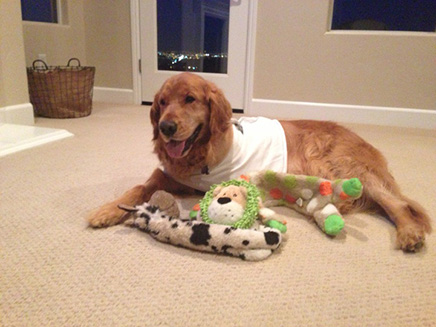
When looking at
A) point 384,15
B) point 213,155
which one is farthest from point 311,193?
point 384,15

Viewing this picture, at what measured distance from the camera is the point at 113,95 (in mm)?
3975

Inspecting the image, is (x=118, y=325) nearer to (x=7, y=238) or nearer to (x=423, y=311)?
(x=7, y=238)

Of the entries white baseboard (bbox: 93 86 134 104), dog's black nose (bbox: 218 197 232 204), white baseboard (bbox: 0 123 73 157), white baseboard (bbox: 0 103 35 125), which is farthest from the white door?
dog's black nose (bbox: 218 197 232 204)

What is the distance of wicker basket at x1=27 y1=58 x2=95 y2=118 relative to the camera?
9.62ft

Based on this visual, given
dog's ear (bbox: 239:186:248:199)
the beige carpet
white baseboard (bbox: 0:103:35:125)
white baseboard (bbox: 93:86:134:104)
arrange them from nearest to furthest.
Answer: the beige carpet
dog's ear (bbox: 239:186:248:199)
white baseboard (bbox: 0:103:35:125)
white baseboard (bbox: 93:86:134:104)

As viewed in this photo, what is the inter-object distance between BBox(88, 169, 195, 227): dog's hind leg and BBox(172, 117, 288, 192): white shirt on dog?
0.06 m

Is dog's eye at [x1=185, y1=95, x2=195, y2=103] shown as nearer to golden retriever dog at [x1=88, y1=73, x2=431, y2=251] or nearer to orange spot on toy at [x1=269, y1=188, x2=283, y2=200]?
golden retriever dog at [x1=88, y1=73, x2=431, y2=251]

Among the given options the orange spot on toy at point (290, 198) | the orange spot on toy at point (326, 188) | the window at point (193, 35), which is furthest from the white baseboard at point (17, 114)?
the orange spot on toy at point (326, 188)

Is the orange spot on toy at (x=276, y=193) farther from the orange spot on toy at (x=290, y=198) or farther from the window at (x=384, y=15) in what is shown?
the window at (x=384, y=15)

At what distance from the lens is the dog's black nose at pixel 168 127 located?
1257mm

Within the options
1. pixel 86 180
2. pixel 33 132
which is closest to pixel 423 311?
pixel 86 180

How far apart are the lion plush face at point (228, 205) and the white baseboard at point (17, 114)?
6.67 feet

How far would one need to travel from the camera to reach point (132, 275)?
958 mm

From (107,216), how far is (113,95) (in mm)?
3006
